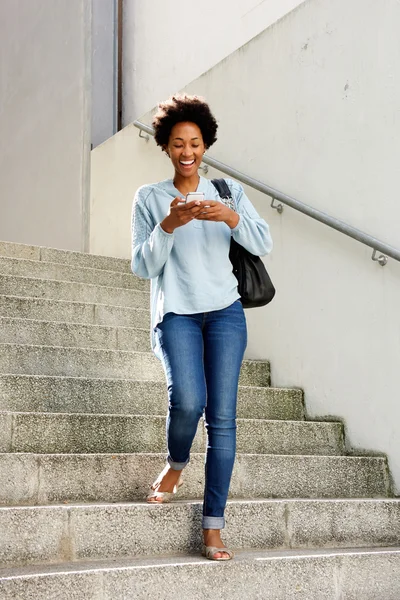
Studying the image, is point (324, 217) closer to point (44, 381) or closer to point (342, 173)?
point (342, 173)

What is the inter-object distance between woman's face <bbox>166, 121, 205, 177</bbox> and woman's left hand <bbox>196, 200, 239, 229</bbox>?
0.22 meters

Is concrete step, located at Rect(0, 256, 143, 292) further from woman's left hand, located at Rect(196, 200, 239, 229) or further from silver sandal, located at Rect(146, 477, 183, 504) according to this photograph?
woman's left hand, located at Rect(196, 200, 239, 229)

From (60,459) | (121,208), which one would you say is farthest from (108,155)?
(60,459)

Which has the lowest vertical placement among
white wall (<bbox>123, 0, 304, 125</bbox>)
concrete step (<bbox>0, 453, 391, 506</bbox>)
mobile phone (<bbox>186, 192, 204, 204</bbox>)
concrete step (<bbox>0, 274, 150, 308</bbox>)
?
concrete step (<bbox>0, 453, 391, 506</bbox>)

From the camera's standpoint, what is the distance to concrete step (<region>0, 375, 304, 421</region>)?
11.6 feet

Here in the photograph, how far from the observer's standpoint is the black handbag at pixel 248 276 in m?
2.74

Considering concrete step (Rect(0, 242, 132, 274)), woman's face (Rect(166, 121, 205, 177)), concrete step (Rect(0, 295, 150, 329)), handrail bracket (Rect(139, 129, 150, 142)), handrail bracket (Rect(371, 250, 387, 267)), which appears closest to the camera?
woman's face (Rect(166, 121, 205, 177))

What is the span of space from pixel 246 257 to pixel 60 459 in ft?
3.46

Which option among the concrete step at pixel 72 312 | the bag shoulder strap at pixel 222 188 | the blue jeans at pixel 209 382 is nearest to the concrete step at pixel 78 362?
the concrete step at pixel 72 312

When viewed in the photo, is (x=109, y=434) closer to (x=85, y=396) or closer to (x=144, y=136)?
(x=85, y=396)

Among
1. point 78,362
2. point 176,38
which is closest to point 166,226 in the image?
point 78,362

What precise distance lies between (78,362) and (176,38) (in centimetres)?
408

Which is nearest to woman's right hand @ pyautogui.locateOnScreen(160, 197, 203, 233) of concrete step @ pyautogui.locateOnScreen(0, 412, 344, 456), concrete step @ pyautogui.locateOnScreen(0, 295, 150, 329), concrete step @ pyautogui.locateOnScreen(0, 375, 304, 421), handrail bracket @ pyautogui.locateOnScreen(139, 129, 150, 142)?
concrete step @ pyautogui.locateOnScreen(0, 412, 344, 456)

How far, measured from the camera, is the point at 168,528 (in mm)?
2832
